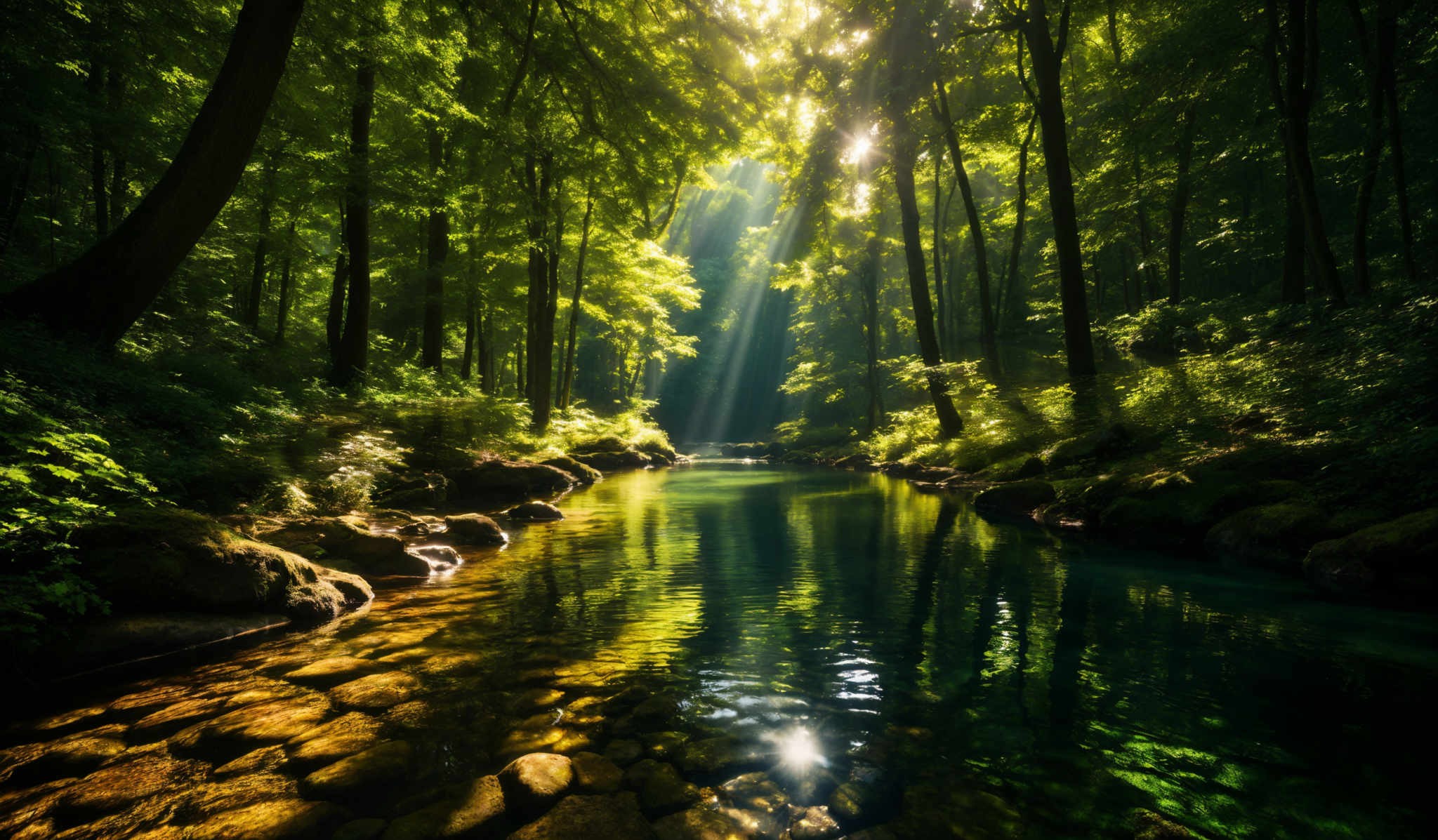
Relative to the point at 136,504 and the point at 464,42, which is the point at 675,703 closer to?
the point at 136,504

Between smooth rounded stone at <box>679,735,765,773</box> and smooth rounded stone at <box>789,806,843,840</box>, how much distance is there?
42cm

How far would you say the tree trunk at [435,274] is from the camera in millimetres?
14898

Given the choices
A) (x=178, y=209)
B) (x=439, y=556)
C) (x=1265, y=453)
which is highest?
(x=178, y=209)

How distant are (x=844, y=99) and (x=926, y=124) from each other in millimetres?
5544

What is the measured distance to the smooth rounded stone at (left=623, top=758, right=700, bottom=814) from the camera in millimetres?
2324

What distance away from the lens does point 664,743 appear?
281cm

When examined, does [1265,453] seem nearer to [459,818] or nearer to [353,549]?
[459,818]

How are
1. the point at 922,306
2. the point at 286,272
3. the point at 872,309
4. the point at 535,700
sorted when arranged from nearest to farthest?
the point at 535,700 → the point at 922,306 → the point at 286,272 → the point at 872,309

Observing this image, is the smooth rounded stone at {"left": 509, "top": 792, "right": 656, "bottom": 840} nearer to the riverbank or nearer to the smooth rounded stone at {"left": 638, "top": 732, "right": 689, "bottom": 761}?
the smooth rounded stone at {"left": 638, "top": 732, "right": 689, "bottom": 761}

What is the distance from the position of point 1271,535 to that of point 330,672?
8501 mm

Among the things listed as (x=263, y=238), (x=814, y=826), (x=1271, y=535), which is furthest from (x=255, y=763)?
(x=263, y=238)

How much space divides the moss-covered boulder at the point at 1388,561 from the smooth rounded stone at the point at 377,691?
7.19 meters

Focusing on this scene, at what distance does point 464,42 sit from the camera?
33.4ft

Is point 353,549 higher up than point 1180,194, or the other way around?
point 1180,194
